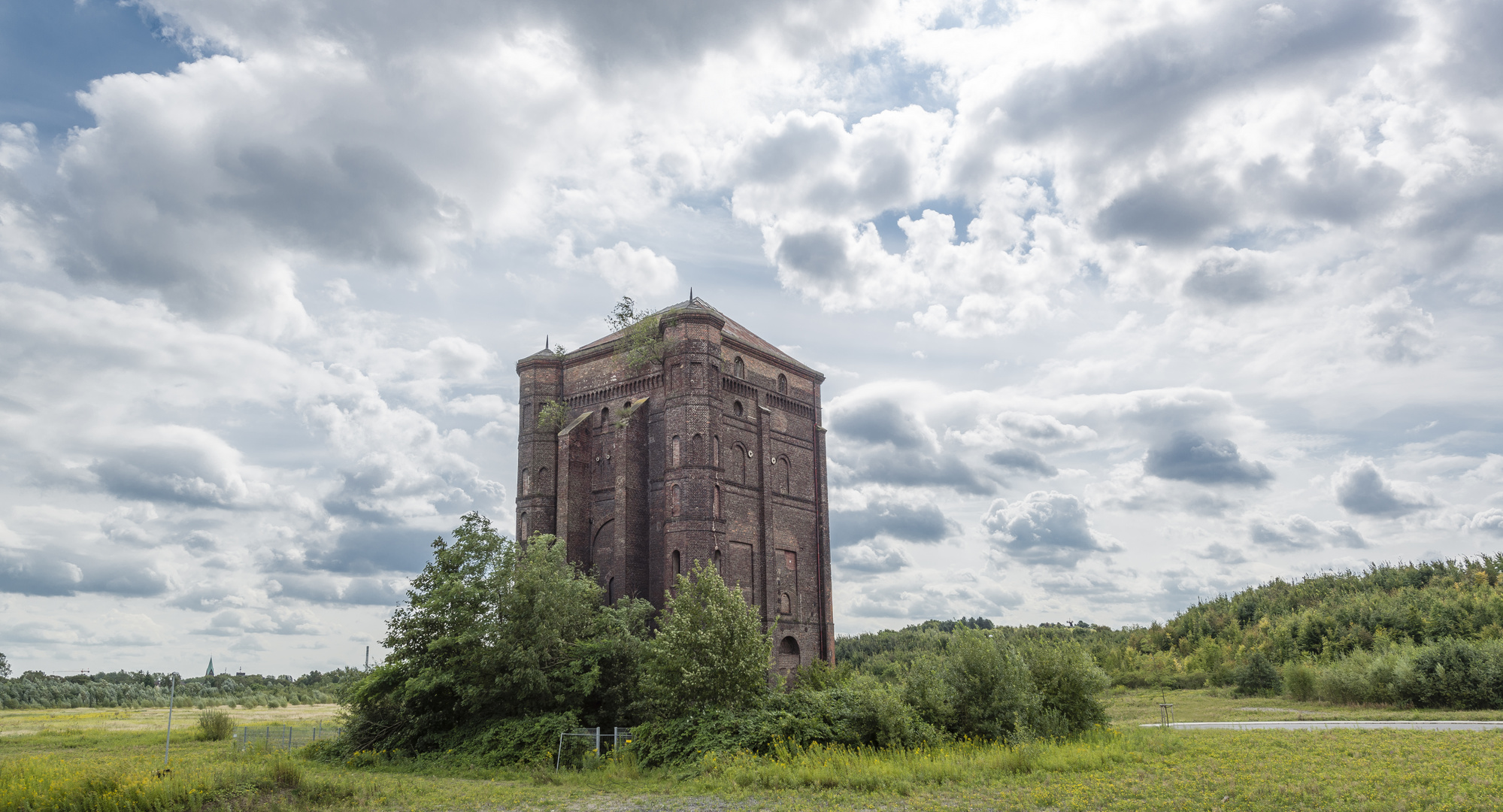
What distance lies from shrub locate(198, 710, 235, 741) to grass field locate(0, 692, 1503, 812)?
15716 mm

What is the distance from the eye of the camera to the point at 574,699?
2464 cm

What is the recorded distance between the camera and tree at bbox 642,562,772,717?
21078 mm

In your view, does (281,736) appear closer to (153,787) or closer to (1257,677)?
(153,787)

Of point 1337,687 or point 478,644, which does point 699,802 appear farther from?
point 1337,687

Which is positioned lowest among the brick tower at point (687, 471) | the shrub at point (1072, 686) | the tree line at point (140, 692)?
the tree line at point (140, 692)

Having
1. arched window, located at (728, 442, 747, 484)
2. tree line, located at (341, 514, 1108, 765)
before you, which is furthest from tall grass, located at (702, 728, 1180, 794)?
arched window, located at (728, 442, 747, 484)

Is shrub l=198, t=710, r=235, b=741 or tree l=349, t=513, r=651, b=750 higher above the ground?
tree l=349, t=513, r=651, b=750

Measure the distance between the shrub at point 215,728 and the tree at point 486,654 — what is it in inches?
490

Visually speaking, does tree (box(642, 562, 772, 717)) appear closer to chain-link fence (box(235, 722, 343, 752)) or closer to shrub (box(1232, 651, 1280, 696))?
chain-link fence (box(235, 722, 343, 752))

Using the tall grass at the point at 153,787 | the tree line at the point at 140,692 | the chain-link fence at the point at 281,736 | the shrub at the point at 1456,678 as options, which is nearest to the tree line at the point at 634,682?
the chain-link fence at the point at 281,736

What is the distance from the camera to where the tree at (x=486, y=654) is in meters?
24.2

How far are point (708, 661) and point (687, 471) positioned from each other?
12.4 m

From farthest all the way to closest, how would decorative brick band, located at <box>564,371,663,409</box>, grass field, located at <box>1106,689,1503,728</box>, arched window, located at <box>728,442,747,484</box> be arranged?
decorative brick band, located at <box>564,371,663,409</box>, arched window, located at <box>728,442,747,484</box>, grass field, located at <box>1106,689,1503,728</box>

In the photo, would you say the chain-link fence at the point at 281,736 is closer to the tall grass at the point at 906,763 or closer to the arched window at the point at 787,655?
the arched window at the point at 787,655
